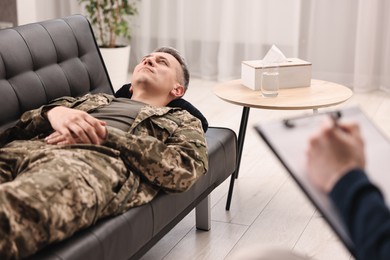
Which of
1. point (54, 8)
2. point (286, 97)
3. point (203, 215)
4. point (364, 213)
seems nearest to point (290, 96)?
point (286, 97)

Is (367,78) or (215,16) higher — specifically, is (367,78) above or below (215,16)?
below

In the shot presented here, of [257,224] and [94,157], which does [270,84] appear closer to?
[257,224]

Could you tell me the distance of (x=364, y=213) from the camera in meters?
0.83

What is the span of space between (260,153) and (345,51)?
1.57 meters

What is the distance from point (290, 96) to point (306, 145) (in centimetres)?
164

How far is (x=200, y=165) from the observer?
1977mm

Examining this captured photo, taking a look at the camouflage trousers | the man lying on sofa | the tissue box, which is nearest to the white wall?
the tissue box

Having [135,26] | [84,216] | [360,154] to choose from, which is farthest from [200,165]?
[135,26]

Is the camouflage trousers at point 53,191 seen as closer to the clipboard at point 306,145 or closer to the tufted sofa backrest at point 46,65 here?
the tufted sofa backrest at point 46,65

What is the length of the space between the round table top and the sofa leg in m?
0.40

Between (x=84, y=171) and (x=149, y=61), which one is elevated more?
(x=149, y=61)

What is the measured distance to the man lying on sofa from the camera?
1.51 metres

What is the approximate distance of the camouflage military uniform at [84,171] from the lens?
1.50 metres

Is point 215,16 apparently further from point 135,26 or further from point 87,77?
point 87,77
